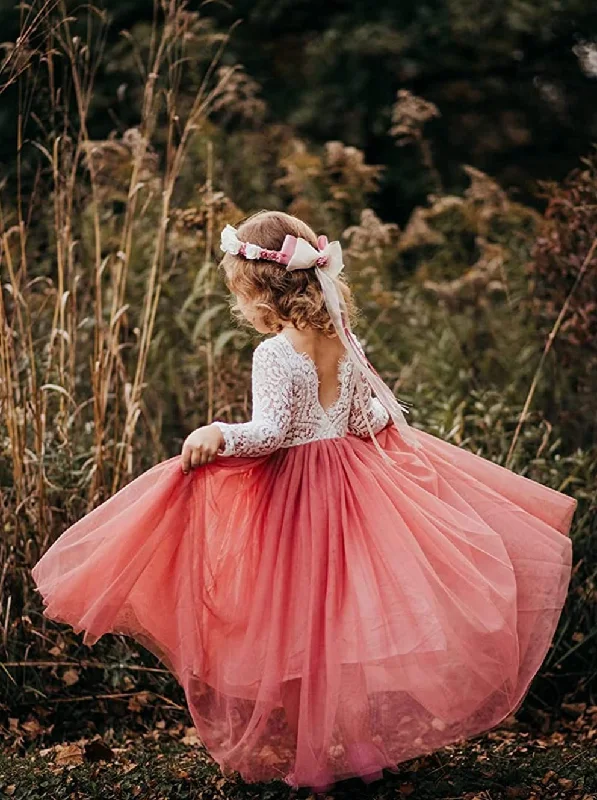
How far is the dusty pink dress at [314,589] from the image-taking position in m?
2.78

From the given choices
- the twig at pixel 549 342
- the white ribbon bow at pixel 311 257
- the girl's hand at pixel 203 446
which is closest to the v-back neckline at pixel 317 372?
the white ribbon bow at pixel 311 257

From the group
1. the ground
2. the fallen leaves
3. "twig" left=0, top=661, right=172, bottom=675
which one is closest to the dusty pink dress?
the ground

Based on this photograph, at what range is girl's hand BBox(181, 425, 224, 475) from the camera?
2.80 m

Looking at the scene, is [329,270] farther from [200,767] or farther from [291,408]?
[200,767]

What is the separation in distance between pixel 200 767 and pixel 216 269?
7.03 feet

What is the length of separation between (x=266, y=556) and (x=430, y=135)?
23.4ft

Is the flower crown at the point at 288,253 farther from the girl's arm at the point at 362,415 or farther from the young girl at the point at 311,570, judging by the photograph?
the girl's arm at the point at 362,415

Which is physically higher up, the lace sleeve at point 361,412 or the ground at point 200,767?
the lace sleeve at point 361,412

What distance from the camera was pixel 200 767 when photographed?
3258mm

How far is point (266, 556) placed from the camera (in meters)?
2.95

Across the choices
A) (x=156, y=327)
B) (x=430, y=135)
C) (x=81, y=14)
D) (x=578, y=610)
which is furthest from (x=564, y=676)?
(x=430, y=135)

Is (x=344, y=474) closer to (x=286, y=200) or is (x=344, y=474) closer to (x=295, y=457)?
(x=295, y=457)

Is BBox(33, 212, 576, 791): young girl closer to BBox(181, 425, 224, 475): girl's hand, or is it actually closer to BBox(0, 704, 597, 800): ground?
BBox(181, 425, 224, 475): girl's hand

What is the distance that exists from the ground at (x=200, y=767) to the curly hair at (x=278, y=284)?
1204 millimetres
